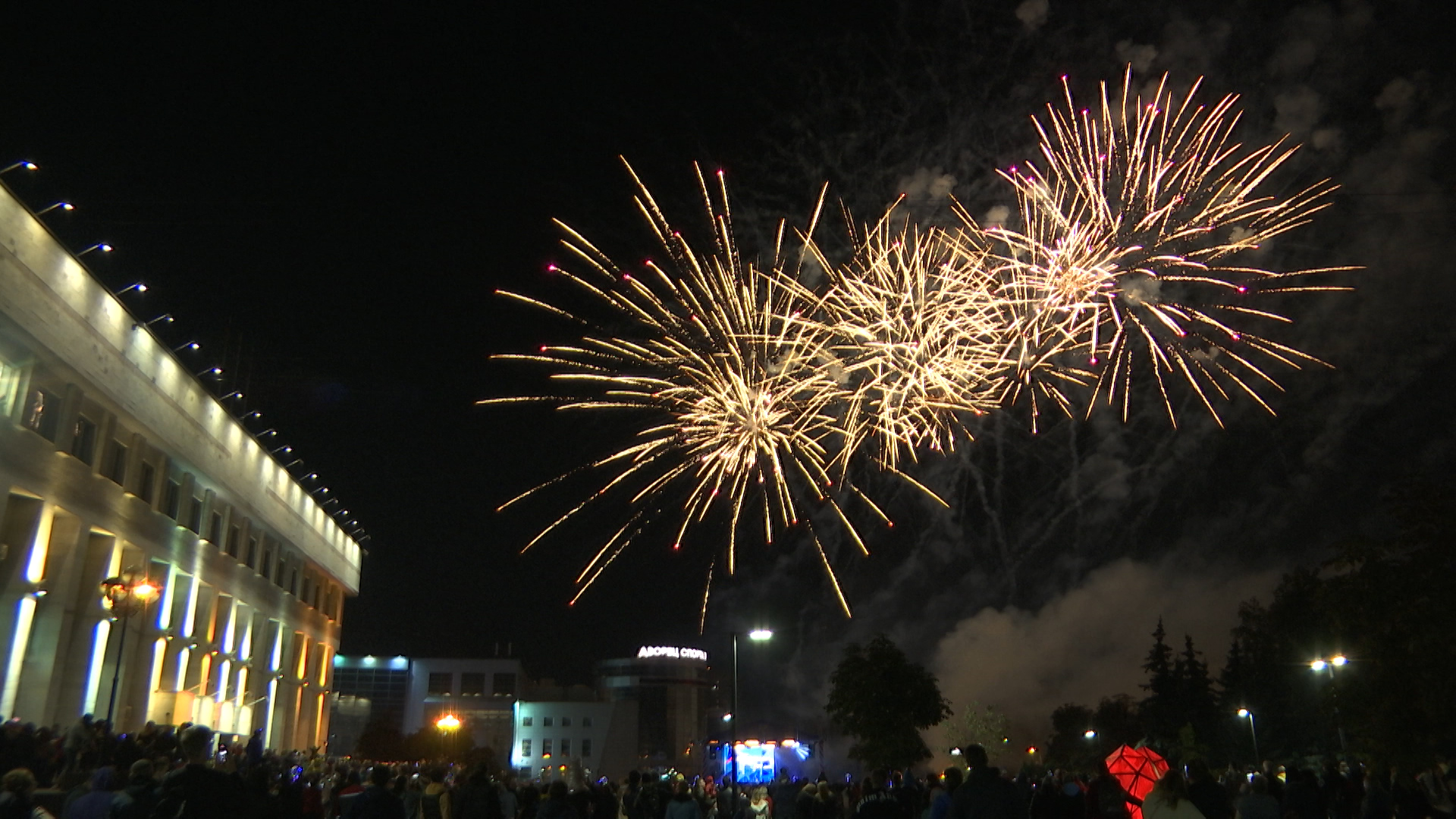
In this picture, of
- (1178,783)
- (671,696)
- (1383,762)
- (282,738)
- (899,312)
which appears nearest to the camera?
(1178,783)

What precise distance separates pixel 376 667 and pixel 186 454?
87.5m

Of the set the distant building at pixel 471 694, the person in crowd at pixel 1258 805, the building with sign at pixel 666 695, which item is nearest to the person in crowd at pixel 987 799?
the person in crowd at pixel 1258 805

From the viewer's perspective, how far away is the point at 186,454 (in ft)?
122

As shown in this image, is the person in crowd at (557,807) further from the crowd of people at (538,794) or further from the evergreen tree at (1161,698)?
the evergreen tree at (1161,698)

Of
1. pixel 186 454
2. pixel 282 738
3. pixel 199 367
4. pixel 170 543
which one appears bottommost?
pixel 282 738

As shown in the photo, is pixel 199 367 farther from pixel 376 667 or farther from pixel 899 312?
pixel 376 667

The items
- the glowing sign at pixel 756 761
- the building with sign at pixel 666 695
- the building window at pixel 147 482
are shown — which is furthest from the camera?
→ the building with sign at pixel 666 695

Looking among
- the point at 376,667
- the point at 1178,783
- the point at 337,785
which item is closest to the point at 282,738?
the point at 337,785

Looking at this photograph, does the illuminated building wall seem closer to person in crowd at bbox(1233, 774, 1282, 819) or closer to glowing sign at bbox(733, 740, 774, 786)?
glowing sign at bbox(733, 740, 774, 786)

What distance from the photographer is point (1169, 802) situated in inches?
344

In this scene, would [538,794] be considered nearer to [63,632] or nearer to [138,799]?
[138,799]

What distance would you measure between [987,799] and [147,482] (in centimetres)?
3292

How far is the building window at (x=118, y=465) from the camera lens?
1248 inches

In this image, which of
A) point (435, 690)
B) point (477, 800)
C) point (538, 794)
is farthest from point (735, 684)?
point (435, 690)
